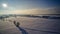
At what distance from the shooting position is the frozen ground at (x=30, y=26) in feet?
4.69

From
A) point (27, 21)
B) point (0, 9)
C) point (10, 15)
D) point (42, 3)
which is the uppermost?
point (42, 3)

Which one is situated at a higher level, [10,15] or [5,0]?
[5,0]

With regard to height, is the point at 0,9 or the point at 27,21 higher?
the point at 0,9

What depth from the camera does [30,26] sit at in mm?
1522

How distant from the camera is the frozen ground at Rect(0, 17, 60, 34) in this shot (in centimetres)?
143

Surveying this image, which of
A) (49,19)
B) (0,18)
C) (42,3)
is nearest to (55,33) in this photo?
(49,19)

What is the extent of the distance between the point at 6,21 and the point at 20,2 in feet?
1.52

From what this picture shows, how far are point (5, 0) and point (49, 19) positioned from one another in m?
0.94

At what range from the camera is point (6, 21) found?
153cm

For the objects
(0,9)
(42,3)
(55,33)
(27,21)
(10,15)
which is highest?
(42,3)

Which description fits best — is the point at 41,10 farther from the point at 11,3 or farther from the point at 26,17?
the point at 11,3

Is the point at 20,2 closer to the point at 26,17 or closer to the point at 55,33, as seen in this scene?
the point at 26,17

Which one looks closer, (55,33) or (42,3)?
(55,33)

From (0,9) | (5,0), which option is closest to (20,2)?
(5,0)
